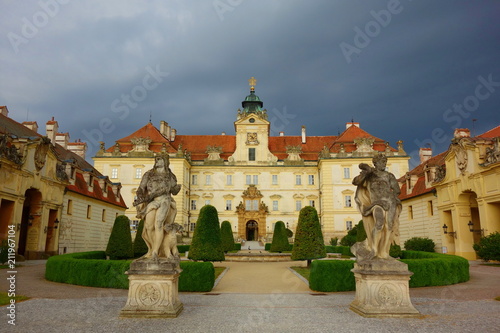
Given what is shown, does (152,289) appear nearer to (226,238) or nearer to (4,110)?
(226,238)

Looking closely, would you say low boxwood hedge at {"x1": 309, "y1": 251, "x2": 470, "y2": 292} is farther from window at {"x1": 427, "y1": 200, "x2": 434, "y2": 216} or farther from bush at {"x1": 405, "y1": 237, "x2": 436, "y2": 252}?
window at {"x1": 427, "y1": 200, "x2": 434, "y2": 216}

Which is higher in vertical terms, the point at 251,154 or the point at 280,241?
the point at 251,154

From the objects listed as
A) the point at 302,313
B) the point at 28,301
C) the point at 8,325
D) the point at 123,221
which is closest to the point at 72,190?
the point at 123,221

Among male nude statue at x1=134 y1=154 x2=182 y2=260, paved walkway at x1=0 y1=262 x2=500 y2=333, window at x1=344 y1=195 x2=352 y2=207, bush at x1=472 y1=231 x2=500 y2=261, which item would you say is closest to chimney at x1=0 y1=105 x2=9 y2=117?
paved walkway at x1=0 y1=262 x2=500 y2=333

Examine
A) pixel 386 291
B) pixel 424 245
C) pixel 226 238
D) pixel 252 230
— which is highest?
pixel 252 230

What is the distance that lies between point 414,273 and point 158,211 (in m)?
8.87

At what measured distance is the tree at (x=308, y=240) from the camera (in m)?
16.4

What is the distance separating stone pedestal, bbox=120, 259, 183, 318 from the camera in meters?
6.78

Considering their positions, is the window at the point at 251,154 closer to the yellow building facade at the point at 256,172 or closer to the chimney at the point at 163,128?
the yellow building facade at the point at 256,172

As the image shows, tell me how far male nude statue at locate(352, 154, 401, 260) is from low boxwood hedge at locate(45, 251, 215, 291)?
5.27 m

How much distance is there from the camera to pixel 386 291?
6.96 m

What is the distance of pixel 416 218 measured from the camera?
2652cm

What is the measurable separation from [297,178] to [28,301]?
137ft

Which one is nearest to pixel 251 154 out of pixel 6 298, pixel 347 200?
pixel 347 200
